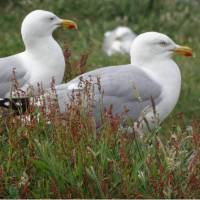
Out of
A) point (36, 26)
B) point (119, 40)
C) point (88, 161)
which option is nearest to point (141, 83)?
point (36, 26)

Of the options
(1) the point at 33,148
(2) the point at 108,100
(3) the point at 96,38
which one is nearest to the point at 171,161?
(1) the point at 33,148

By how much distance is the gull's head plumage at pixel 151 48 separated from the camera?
6059 mm

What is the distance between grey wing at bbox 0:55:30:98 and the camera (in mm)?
6094

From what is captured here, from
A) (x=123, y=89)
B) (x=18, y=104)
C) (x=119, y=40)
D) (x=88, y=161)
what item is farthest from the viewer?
(x=119, y=40)

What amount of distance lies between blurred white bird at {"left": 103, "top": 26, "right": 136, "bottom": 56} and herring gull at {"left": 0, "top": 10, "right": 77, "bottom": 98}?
10.6 feet

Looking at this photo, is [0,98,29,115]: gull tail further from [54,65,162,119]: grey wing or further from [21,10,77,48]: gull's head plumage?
[21,10,77,48]: gull's head plumage

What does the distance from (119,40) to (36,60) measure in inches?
152

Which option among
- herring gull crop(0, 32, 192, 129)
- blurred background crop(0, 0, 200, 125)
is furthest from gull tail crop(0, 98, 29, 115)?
blurred background crop(0, 0, 200, 125)

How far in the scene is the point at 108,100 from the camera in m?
5.59

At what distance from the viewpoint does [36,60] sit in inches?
251

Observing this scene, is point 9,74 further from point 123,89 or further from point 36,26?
point 123,89

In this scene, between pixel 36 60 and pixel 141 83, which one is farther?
pixel 36 60

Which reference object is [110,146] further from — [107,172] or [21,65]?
[21,65]

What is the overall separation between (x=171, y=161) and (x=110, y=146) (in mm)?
495
